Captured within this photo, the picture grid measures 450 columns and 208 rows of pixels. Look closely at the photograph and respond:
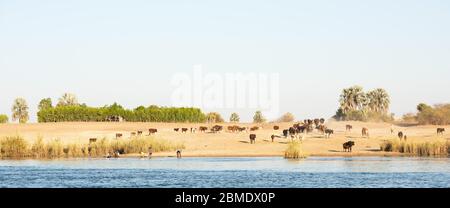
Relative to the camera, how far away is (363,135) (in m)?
70.9

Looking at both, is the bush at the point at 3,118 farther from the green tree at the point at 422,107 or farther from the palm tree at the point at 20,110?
the green tree at the point at 422,107

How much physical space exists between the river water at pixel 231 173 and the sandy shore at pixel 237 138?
5.61m

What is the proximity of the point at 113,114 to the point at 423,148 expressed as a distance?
5621 centimetres

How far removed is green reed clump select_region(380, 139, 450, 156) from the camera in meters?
55.9

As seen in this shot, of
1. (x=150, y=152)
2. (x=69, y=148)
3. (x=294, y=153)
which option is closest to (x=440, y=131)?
(x=294, y=153)

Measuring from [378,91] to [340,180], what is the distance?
272 feet

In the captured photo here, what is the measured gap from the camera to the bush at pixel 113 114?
10488 centimetres

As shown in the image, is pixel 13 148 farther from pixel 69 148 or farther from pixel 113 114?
pixel 113 114

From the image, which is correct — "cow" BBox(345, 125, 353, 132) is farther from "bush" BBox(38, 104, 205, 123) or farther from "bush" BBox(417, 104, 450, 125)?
"bush" BBox(38, 104, 205, 123)

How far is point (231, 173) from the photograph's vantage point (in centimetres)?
4191

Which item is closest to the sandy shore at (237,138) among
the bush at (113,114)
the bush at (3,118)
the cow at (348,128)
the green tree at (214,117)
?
the cow at (348,128)

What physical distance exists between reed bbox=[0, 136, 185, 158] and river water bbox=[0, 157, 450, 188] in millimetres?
4771
